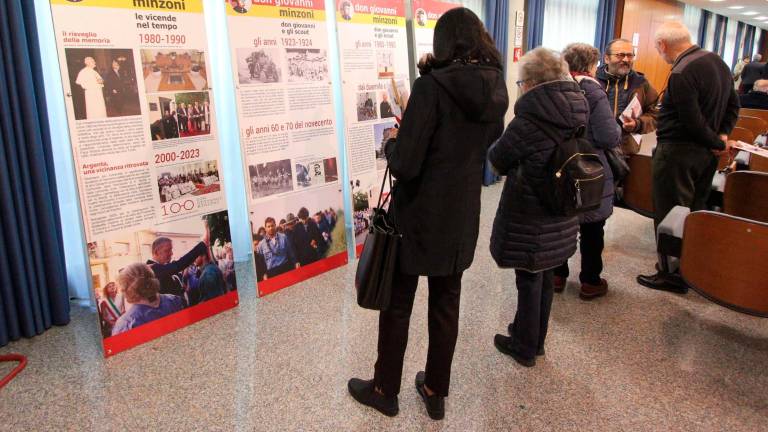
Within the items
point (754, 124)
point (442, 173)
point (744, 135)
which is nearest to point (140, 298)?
point (442, 173)

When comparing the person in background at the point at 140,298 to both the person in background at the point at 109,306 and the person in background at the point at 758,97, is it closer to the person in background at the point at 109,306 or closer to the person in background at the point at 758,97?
the person in background at the point at 109,306

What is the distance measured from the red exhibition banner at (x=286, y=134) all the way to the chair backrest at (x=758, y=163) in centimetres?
260

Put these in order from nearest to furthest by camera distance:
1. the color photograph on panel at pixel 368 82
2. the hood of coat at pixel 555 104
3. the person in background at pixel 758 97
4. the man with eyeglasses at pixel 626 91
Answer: the hood of coat at pixel 555 104 < the man with eyeglasses at pixel 626 91 < the color photograph on panel at pixel 368 82 < the person in background at pixel 758 97

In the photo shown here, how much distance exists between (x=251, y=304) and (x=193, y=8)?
156 cm

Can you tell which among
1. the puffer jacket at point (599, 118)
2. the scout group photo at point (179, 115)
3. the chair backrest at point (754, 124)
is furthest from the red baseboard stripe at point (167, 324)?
the chair backrest at point (754, 124)

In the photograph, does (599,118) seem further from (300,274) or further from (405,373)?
(300,274)

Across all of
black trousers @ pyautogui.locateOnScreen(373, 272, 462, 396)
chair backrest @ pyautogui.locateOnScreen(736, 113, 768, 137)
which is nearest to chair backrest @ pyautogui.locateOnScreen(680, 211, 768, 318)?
black trousers @ pyautogui.locateOnScreen(373, 272, 462, 396)

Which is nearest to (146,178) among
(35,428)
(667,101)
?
(35,428)

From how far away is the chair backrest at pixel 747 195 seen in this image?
242 centimetres

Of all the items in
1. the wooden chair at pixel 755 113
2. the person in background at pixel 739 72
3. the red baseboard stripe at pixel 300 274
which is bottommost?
the red baseboard stripe at pixel 300 274

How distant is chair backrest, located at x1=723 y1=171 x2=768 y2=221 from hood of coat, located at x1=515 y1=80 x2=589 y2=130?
1.23 m

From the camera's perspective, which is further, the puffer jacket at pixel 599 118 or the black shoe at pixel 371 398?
the puffer jacket at pixel 599 118

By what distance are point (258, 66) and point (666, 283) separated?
2.70 metres

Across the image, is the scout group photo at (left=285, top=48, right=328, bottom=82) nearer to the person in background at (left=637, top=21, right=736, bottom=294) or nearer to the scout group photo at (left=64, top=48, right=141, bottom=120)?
the scout group photo at (left=64, top=48, right=141, bottom=120)
